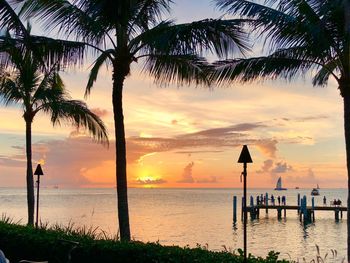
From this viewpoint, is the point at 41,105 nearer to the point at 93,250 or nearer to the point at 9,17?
the point at 9,17

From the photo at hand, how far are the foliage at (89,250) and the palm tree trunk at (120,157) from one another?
0.97 meters

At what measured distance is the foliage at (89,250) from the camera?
8.07 metres

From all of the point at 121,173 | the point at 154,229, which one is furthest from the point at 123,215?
the point at 154,229

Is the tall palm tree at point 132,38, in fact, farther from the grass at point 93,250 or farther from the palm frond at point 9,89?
the palm frond at point 9,89

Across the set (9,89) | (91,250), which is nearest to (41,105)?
(9,89)

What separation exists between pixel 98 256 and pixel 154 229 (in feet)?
133

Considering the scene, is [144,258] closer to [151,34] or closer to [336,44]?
[151,34]

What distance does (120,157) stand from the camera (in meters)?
11.6

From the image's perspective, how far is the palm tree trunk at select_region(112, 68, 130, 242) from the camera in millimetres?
11539

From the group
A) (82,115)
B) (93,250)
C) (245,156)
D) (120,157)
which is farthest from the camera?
(82,115)

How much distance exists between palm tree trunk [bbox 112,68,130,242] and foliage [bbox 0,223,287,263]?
3.18ft

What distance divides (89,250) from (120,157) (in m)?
2.70

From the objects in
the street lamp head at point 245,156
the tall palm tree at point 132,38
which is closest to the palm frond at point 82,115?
the tall palm tree at point 132,38

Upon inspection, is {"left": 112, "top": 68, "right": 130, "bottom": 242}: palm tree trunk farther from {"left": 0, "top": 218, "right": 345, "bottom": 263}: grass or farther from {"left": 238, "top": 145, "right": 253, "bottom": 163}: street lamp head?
{"left": 238, "top": 145, "right": 253, "bottom": 163}: street lamp head
